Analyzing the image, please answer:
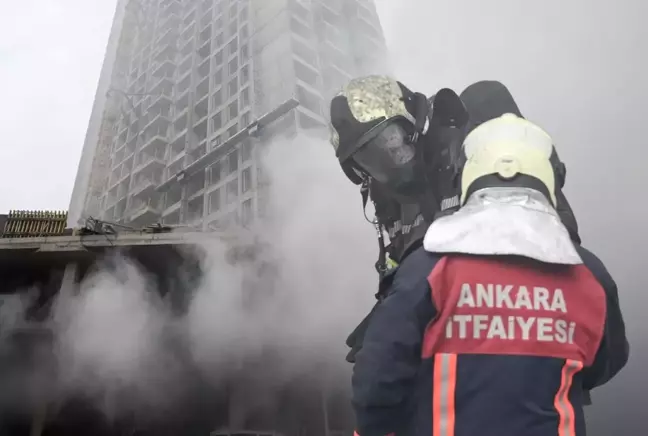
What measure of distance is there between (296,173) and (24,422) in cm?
383

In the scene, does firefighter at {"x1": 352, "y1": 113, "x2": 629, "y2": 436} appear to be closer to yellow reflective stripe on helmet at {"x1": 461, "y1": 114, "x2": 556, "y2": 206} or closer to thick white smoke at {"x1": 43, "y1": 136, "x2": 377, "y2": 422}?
yellow reflective stripe on helmet at {"x1": 461, "y1": 114, "x2": 556, "y2": 206}

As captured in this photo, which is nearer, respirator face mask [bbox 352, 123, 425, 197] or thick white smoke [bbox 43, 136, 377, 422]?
respirator face mask [bbox 352, 123, 425, 197]

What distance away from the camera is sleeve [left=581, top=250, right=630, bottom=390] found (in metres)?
1.07

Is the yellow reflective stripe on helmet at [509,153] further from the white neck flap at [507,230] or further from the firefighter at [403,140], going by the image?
the firefighter at [403,140]

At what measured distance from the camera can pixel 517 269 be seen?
0.99 meters

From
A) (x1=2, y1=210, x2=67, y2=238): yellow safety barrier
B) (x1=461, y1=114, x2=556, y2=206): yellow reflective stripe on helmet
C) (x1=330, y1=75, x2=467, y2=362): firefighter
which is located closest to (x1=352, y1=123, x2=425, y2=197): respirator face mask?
(x1=330, y1=75, x2=467, y2=362): firefighter

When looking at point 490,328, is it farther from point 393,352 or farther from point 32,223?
point 32,223

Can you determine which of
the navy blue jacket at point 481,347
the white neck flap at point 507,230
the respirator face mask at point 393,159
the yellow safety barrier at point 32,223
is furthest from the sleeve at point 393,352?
the yellow safety barrier at point 32,223

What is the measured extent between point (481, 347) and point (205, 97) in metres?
17.8

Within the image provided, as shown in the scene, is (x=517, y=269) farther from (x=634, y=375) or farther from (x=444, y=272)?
(x=634, y=375)

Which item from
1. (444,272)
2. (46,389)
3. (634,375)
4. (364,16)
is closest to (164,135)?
(364,16)

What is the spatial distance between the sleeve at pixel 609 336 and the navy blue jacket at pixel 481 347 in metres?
0.08

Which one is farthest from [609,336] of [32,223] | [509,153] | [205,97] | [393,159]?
[205,97]

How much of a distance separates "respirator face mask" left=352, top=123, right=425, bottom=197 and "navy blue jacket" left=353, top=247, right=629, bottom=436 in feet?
1.87
